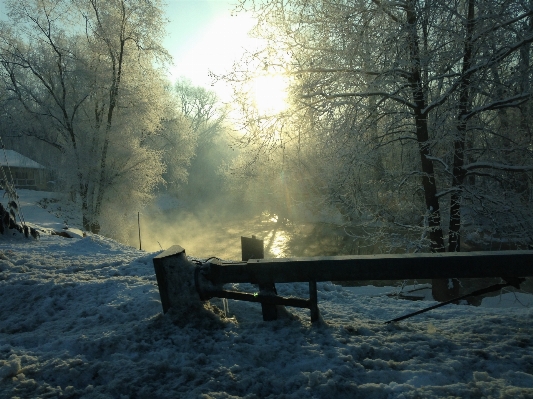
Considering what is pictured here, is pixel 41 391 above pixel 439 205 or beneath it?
beneath

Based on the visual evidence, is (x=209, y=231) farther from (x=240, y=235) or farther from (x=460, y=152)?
(x=460, y=152)

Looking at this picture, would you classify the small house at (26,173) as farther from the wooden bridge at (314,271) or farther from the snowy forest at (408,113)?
the wooden bridge at (314,271)

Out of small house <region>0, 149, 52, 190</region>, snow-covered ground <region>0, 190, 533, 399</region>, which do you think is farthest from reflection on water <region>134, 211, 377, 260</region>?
snow-covered ground <region>0, 190, 533, 399</region>

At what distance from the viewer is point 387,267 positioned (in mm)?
3436

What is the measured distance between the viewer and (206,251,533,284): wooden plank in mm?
3301

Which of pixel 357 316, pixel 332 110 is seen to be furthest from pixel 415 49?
pixel 357 316

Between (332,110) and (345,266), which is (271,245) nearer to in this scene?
(332,110)

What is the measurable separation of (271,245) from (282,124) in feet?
52.9

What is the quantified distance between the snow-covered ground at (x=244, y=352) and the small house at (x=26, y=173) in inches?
1510

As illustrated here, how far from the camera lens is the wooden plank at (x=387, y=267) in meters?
3.30

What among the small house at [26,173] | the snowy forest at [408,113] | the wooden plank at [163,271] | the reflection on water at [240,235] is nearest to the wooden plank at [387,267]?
the wooden plank at [163,271]

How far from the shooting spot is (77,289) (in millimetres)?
4809

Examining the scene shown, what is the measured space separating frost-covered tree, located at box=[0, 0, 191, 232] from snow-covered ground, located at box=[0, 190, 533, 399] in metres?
17.5

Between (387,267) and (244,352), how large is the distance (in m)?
1.35
